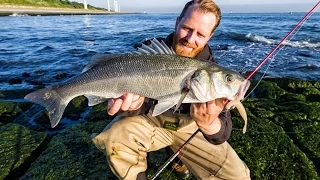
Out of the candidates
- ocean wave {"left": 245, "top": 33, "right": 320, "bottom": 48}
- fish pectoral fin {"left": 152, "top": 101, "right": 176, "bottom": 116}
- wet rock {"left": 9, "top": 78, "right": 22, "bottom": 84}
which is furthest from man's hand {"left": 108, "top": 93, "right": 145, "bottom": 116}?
ocean wave {"left": 245, "top": 33, "right": 320, "bottom": 48}

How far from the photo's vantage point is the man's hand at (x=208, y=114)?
10.6ft

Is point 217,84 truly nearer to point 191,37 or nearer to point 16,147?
point 191,37

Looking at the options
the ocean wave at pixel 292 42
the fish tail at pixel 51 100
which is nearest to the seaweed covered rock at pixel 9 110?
the fish tail at pixel 51 100

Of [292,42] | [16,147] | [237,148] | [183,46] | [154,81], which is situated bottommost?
[292,42]

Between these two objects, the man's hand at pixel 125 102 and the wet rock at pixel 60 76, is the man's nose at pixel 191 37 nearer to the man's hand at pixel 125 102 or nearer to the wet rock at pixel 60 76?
the man's hand at pixel 125 102

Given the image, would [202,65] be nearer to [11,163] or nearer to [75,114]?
[11,163]

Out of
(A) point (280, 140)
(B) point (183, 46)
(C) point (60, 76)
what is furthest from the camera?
(C) point (60, 76)

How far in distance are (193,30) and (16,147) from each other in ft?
11.4

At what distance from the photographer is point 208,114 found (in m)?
3.24

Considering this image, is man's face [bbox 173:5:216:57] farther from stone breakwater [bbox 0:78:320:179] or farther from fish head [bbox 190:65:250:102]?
stone breakwater [bbox 0:78:320:179]

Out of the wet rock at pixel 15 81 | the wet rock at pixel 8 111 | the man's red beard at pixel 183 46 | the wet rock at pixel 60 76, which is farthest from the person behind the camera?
the wet rock at pixel 60 76

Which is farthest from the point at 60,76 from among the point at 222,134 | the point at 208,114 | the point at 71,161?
the point at 208,114

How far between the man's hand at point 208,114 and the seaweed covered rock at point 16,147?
2953 mm

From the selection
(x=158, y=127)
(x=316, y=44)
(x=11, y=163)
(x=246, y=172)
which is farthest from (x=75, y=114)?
(x=316, y=44)
